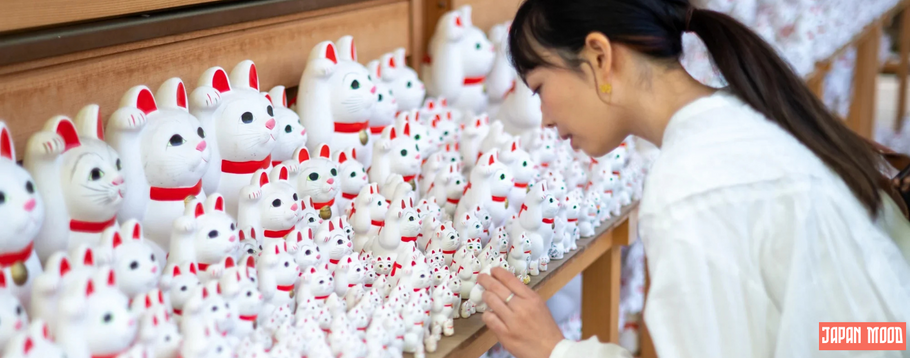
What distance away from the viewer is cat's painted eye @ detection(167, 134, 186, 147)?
3.79ft

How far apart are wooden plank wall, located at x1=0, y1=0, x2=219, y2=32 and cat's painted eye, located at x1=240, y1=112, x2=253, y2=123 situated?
0.23m

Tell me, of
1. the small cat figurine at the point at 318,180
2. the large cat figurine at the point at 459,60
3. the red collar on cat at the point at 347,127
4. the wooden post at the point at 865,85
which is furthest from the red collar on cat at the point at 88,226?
the wooden post at the point at 865,85

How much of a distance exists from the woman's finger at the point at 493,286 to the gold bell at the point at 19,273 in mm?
601

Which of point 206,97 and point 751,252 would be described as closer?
point 751,252

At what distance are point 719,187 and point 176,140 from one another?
0.72 meters

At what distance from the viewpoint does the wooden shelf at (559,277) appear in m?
1.20

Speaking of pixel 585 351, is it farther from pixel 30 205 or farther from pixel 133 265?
pixel 30 205

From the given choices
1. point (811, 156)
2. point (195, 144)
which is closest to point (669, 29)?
point (811, 156)

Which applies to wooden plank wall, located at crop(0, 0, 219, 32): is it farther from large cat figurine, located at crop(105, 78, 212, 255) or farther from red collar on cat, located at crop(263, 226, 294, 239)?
red collar on cat, located at crop(263, 226, 294, 239)

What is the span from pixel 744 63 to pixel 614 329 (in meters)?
1.09

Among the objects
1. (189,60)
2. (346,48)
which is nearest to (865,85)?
(346,48)

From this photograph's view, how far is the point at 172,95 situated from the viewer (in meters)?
1.23

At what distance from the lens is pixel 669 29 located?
1139mm

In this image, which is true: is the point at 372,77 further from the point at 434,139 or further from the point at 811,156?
the point at 811,156
